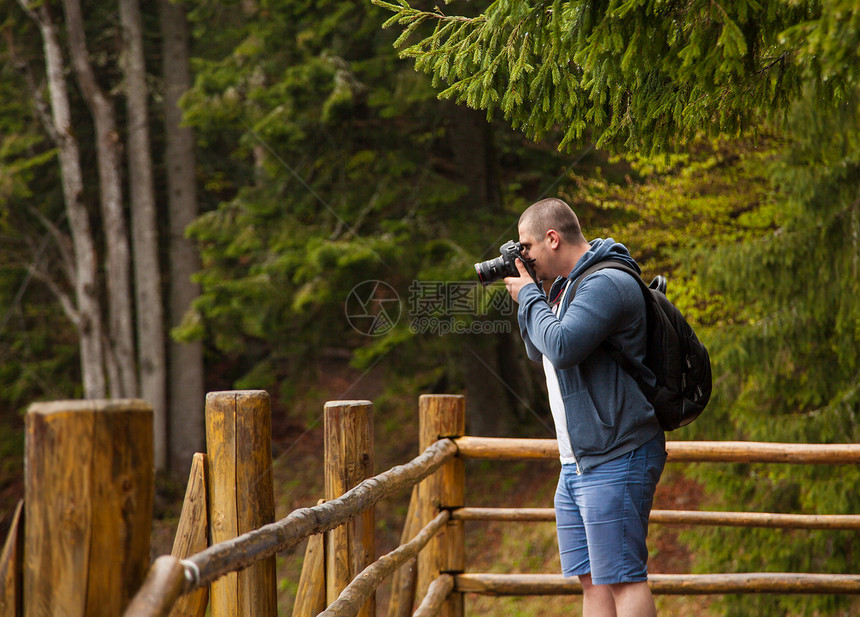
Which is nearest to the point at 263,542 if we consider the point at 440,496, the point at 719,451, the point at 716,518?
the point at 440,496

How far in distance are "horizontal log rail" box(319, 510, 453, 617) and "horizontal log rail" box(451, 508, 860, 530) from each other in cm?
44

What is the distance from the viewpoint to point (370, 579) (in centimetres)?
260

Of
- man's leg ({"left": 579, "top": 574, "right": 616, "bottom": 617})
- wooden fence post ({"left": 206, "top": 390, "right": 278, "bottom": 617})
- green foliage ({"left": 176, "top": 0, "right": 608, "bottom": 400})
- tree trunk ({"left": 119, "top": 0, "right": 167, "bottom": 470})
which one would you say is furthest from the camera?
tree trunk ({"left": 119, "top": 0, "right": 167, "bottom": 470})

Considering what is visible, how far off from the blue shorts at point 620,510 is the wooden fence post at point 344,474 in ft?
2.73

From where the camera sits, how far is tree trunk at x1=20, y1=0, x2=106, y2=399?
10820 mm

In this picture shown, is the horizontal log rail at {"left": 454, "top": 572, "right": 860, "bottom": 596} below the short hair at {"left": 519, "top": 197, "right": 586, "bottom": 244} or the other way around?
below

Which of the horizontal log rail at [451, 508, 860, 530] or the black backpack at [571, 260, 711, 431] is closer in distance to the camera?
the black backpack at [571, 260, 711, 431]

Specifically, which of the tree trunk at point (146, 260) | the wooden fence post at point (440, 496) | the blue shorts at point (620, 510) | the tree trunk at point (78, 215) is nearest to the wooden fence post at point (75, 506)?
the blue shorts at point (620, 510)

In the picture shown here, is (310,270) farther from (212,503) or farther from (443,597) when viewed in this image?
(212,503)

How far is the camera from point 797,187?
5594 millimetres

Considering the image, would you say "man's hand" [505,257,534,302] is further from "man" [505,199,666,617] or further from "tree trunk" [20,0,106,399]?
"tree trunk" [20,0,106,399]

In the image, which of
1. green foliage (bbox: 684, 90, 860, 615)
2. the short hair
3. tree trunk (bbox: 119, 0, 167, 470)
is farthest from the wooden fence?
tree trunk (bbox: 119, 0, 167, 470)

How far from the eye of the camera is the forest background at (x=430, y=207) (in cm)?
270

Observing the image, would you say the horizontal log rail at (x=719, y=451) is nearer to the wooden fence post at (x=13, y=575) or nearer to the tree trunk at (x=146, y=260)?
the wooden fence post at (x=13, y=575)
